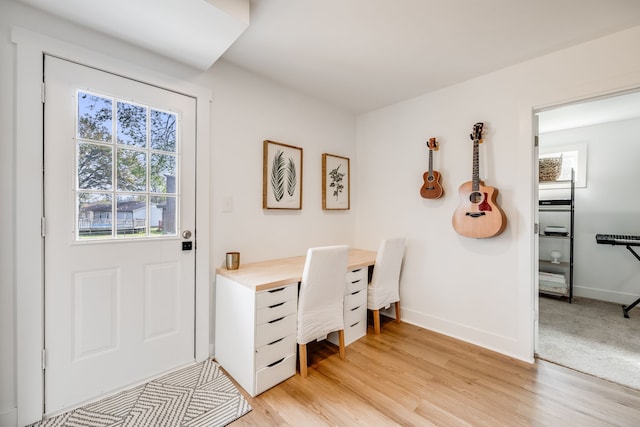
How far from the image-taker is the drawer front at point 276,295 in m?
1.75

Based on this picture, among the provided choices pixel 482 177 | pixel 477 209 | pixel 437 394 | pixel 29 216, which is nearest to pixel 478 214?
pixel 477 209

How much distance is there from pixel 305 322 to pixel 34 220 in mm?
1662

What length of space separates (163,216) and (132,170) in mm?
351

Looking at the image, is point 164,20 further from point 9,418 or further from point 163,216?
point 9,418

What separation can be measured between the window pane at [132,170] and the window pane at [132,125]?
68 mm

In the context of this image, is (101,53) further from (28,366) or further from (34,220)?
(28,366)

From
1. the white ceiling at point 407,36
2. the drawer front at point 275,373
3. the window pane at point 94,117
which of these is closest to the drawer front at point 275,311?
the drawer front at point 275,373

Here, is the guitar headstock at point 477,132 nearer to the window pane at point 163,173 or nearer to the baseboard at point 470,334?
the baseboard at point 470,334

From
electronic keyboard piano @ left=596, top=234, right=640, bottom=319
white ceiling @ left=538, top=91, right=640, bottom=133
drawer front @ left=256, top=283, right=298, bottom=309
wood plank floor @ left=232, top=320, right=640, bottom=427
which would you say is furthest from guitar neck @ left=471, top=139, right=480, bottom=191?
electronic keyboard piano @ left=596, top=234, right=640, bottom=319

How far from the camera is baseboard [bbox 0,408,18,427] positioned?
4.60 ft

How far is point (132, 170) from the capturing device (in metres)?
1.79

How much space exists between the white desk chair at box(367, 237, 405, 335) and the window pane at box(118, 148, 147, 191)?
1.93m

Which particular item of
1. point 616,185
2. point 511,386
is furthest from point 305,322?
point 616,185

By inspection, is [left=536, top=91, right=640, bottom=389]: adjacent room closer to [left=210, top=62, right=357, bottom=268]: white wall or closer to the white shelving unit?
the white shelving unit
